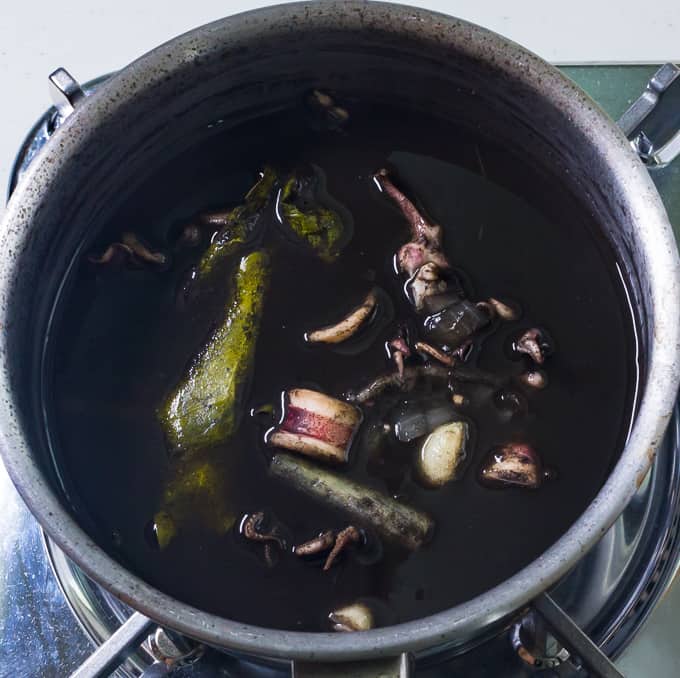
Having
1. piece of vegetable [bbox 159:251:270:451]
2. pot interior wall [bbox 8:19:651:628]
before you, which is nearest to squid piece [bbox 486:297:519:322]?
pot interior wall [bbox 8:19:651:628]

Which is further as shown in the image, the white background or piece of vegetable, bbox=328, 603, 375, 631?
the white background

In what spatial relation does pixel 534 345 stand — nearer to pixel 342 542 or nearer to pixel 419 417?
pixel 419 417

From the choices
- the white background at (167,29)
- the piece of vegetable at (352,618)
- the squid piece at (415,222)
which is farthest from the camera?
the white background at (167,29)

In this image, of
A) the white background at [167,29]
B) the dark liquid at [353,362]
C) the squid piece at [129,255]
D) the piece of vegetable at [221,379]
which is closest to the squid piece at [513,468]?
the dark liquid at [353,362]

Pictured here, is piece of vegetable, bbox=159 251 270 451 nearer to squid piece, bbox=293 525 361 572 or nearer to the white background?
squid piece, bbox=293 525 361 572

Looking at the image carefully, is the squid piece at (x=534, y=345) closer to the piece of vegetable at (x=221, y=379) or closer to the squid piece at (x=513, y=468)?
the squid piece at (x=513, y=468)

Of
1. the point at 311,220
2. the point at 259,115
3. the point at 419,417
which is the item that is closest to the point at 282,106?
the point at 259,115

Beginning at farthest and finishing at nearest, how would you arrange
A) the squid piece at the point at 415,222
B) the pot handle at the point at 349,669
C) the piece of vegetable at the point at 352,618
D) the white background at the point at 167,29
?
the white background at the point at 167,29
the squid piece at the point at 415,222
the piece of vegetable at the point at 352,618
the pot handle at the point at 349,669

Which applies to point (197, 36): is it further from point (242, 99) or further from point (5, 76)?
Result: point (5, 76)
